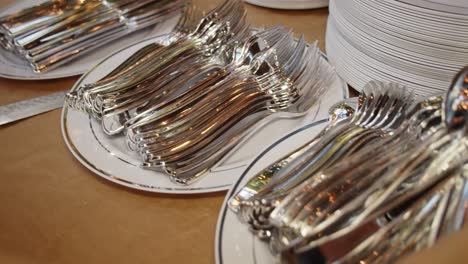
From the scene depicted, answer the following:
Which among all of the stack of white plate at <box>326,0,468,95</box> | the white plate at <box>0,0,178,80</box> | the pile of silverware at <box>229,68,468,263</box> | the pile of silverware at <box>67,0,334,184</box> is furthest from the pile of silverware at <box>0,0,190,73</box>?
the pile of silverware at <box>229,68,468,263</box>

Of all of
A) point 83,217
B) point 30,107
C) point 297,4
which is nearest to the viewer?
point 83,217

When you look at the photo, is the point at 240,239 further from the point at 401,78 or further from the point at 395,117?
the point at 401,78

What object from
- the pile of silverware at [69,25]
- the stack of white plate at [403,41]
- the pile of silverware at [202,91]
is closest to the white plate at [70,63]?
the pile of silverware at [69,25]

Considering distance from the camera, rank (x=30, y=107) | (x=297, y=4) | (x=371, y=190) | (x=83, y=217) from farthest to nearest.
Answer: (x=297, y=4) → (x=30, y=107) → (x=83, y=217) → (x=371, y=190)

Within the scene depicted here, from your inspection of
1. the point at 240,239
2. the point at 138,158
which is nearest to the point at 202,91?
the point at 138,158

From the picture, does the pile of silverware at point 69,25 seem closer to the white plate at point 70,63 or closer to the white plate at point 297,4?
the white plate at point 70,63

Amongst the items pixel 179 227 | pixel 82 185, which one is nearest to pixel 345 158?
pixel 179 227

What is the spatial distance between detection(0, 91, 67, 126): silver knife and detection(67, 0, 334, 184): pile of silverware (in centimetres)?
7

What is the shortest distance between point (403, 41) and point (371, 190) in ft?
0.86

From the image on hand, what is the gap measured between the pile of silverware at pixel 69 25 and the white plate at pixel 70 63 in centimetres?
1

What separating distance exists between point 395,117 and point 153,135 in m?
0.28

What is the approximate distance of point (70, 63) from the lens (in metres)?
0.78

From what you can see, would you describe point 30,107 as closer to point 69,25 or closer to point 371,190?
point 69,25

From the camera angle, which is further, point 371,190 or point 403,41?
point 403,41
